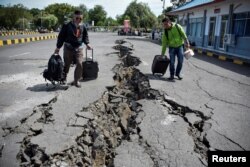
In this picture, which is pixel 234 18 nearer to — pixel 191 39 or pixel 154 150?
pixel 191 39

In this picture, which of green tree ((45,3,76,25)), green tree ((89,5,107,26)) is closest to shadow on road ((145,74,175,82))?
green tree ((45,3,76,25))

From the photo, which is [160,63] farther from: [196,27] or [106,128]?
[196,27]

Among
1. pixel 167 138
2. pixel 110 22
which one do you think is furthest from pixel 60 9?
pixel 167 138

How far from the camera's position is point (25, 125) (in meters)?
4.41

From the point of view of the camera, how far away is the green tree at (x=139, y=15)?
75.9 meters

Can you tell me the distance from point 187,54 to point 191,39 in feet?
65.6

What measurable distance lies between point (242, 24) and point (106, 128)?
15.0m

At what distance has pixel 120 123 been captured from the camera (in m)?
4.96

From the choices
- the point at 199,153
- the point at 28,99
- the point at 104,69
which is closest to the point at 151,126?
the point at 199,153

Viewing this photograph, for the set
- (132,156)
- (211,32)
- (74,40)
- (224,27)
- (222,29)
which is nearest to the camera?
(132,156)

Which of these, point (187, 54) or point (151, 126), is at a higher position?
point (187, 54)

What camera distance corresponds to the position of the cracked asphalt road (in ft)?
11.9

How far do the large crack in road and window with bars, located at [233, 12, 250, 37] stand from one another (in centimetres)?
1196

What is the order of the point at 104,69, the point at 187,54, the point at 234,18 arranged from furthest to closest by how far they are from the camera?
the point at 234,18 → the point at 104,69 → the point at 187,54
